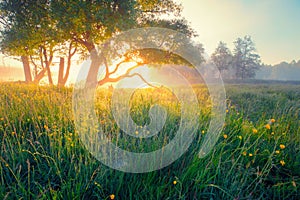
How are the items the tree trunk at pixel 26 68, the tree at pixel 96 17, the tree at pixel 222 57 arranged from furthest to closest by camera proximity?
the tree at pixel 222 57 → the tree trunk at pixel 26 68 → the tree at pixel 96 17

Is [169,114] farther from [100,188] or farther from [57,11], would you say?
[57,11]

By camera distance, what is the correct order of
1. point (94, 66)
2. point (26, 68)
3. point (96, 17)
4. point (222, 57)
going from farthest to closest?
1. point (222, 57)
2. point (26, 68)
3. point (94, 66)
4. point (96, 17)

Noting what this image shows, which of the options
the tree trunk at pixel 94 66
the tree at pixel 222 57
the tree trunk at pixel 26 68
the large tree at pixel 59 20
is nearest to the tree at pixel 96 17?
the large tree at pixel 59 20

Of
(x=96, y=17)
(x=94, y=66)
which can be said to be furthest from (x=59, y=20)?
(x=94, y=66)

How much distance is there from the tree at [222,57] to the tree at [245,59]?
4659mm

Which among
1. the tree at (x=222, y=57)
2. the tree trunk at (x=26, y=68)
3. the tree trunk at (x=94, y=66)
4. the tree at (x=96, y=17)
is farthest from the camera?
the tree at (x=222, y=57)

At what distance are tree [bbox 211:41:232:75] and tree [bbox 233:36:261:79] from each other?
4.66m

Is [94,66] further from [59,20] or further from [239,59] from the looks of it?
[239,59]

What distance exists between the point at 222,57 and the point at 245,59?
1108cm

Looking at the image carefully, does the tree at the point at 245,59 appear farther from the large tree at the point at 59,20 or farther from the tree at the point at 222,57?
the large tree at the point at 59,20

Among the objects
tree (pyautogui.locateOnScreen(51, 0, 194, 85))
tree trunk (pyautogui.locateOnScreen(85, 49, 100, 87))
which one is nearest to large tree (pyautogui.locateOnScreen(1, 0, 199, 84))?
tree (pyautogui.locateOnScreen(51, 0, 194, 85))

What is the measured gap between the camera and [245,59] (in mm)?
65125

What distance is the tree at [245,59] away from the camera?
63466 mm

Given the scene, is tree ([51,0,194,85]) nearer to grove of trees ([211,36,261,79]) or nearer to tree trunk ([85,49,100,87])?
tree trunk ([85,49,100,87])
